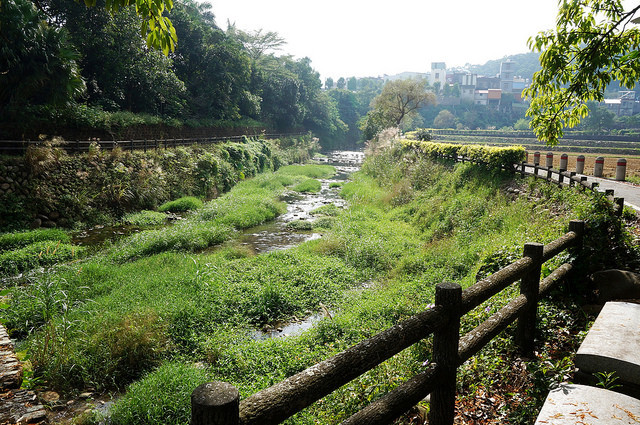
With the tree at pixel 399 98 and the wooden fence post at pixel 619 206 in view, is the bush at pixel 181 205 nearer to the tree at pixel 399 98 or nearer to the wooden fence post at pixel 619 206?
the wooden fence post at pixel 619 206

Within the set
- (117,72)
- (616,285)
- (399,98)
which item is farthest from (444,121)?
(616,285)

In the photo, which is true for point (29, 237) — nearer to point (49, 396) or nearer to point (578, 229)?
point (49, 396)

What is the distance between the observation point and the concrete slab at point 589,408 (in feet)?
8.00

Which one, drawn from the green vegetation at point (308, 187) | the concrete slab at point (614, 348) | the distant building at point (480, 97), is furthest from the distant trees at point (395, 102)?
the distant building at point (480, 97)

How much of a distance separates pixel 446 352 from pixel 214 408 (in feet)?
6.63

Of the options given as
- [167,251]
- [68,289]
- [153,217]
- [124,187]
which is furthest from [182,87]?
[68,289]

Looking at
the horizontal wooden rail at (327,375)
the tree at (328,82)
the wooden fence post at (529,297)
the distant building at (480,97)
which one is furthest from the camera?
the tree at (328,82)

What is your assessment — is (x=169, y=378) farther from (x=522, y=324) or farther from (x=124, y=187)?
(x=124, y=187)

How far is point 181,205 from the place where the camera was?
18.1m

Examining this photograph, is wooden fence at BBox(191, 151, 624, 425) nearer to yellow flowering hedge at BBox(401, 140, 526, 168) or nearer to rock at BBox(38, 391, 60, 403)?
rock at BBox(38, 391, 60, 403)

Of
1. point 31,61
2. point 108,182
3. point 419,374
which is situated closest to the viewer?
point 419,374

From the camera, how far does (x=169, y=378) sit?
5.43m

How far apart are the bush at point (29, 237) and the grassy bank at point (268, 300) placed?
77.7 inches

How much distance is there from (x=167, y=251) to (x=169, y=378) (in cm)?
670
